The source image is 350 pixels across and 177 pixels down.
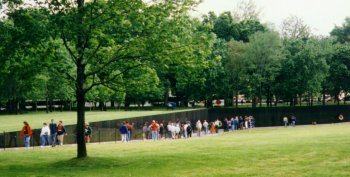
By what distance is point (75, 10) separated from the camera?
18.7m

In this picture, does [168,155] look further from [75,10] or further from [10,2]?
[10,2]

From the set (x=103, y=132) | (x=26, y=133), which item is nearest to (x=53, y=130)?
(x=26, y=133)

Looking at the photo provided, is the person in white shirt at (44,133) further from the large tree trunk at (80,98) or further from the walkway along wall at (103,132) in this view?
the large tree trunk at (80,98)

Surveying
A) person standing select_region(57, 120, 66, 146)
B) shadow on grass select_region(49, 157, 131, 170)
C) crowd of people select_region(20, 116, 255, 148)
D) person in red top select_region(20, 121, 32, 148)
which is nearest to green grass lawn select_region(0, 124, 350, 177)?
shadow on grass select_region(49, 157, 131, 170)

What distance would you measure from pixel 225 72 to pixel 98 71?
2176 inches

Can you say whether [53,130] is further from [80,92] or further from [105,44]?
[105,44]

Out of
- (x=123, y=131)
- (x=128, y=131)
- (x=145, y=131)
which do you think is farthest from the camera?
(x=145, y=131)

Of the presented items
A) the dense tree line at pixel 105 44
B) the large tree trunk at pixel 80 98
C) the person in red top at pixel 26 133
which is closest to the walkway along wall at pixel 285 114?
the person in red top at pixel 26 133

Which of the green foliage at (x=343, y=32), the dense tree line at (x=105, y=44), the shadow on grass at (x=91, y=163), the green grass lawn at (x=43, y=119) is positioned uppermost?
the green foliage at (x=343, y=32)

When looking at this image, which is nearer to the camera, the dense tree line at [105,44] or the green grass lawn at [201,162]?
the green grass lawn at [201,162]

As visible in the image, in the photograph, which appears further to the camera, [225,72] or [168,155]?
[225,72]

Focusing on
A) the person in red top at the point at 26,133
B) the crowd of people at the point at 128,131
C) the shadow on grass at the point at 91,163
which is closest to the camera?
the shadow on grass at the point at 91,163

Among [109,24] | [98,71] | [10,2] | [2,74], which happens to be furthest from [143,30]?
[2,74]

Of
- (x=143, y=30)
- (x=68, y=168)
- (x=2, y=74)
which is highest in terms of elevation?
(x=143, y=30)
